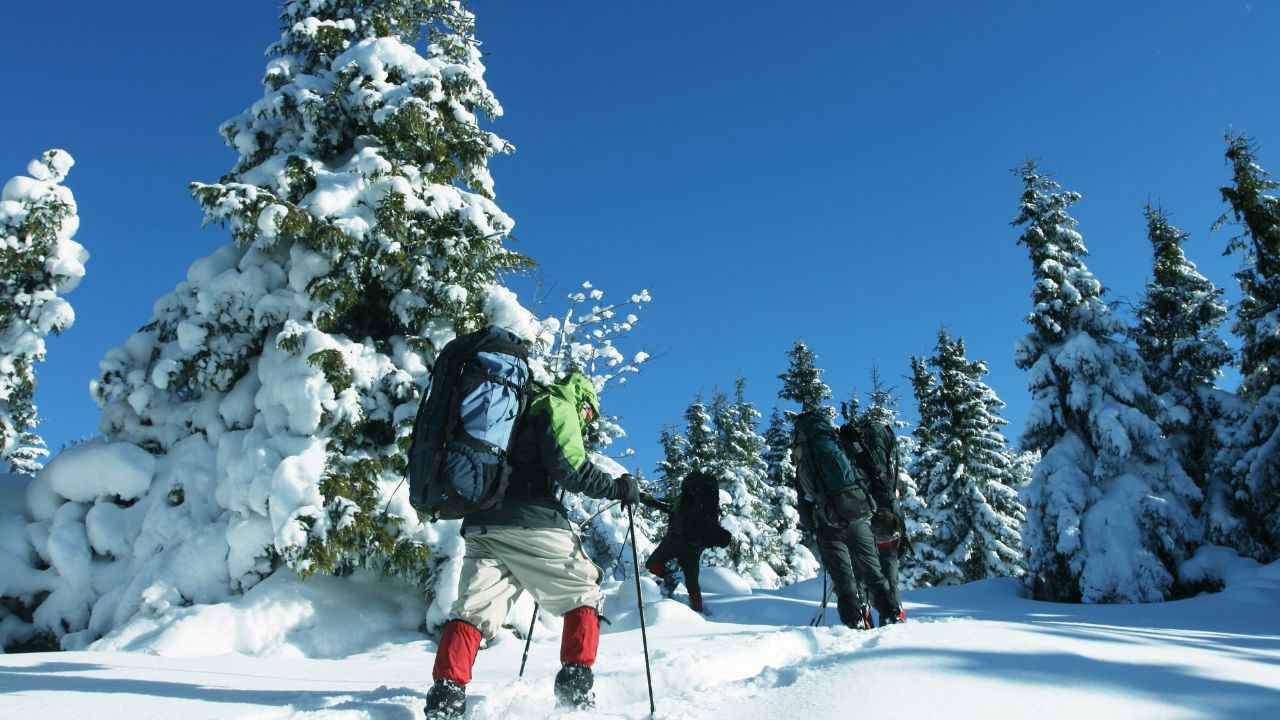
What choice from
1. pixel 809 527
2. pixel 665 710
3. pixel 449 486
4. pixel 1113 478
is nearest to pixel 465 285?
pixel 809 527

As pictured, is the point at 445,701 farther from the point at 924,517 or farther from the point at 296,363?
the point at 924,517

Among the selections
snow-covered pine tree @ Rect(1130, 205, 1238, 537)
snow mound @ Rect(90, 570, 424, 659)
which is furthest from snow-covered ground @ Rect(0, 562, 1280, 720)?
snow-covered pine tree @ Rect(1130, 205, 1238, 537)

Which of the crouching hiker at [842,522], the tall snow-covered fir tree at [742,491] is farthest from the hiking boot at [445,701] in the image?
the tall snow-covered fir tree at [742,491]

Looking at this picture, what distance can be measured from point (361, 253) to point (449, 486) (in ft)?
21.2

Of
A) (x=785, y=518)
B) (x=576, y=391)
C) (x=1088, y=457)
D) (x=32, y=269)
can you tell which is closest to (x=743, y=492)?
(x=785, y=518)

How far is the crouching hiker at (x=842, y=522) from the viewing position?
5.52 m

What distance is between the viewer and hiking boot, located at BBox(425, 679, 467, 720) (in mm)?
3096

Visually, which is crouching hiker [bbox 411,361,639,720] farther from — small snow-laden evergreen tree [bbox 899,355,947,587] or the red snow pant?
small snow-laden evergreen tree [bbox 899,355,947,587]

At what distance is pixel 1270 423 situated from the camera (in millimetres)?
14172

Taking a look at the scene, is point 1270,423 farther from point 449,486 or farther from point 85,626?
point 85,626

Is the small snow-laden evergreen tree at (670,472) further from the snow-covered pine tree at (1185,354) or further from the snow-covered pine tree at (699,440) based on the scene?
the snow-covered pine tree at (1185,354)

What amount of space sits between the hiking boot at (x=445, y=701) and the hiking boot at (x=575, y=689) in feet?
1.54

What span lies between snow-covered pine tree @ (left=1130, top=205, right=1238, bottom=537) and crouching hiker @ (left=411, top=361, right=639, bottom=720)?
17146 millimetres

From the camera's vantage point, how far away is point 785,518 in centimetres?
2733
